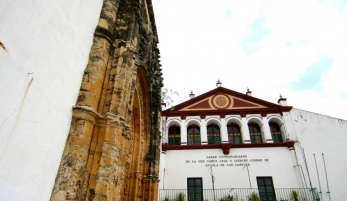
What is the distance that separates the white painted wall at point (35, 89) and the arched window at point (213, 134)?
13222 millimetres

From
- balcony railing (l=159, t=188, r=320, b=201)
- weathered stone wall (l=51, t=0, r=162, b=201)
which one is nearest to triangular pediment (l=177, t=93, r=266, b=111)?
balcony railing (l=159, t=188, r=320, b=201)

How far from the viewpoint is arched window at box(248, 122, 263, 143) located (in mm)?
16328

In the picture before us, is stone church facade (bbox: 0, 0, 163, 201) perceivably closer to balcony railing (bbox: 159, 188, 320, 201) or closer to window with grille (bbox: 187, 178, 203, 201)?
balcony railing (bbox: 159, 188, 320, 201)

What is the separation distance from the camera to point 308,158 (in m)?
14.8

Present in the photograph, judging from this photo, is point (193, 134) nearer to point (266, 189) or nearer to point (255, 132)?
point (255, 132)

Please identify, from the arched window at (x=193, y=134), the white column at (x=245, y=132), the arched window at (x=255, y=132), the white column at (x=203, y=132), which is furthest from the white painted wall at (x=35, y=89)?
the arched window at (x=255, y=132)

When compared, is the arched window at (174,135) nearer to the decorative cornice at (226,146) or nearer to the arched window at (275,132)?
the decorative cornice at (226,146)

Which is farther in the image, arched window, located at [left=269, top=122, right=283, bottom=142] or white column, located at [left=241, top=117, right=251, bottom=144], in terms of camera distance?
arched window, located at [left=269, top=122, right=283, bottom=142]

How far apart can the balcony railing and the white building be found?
0.05 meters

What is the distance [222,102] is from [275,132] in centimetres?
438

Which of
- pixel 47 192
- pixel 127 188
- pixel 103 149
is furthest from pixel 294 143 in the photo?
pixel 47 192

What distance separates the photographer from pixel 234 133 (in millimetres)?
16844

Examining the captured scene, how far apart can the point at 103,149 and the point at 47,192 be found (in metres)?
1.14

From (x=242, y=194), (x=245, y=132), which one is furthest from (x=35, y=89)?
(x=245, y=132)
